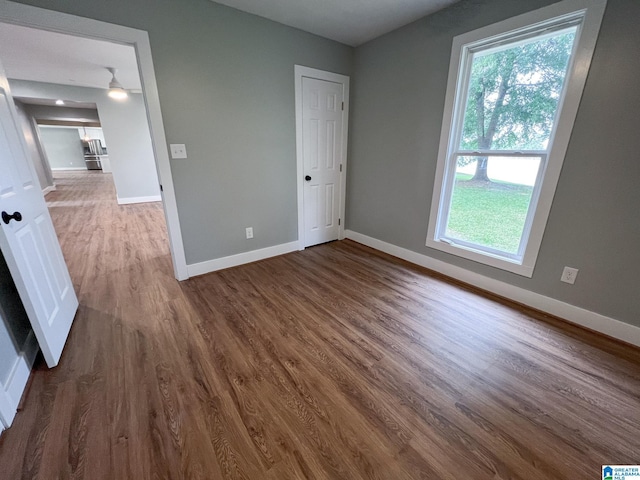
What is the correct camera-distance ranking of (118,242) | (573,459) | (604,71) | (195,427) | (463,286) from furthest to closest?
(118,242) → (463,286) → (604,71) → (195,427) → (573,459)

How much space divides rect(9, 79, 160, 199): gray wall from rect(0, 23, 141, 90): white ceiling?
0.25 m

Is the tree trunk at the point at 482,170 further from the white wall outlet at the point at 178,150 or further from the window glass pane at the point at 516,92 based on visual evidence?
the white wall outlet at the point at 178,150

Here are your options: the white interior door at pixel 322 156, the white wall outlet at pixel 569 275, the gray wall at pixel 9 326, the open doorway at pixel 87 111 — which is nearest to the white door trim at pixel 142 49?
the open doorway at pixel 87 111

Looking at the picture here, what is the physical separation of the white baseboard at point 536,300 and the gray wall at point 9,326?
3163 mm

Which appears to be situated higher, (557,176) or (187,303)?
(557,176)

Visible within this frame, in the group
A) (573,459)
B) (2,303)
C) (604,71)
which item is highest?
(604,71)

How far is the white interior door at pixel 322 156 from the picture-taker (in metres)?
3.00

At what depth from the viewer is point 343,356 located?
1.64m

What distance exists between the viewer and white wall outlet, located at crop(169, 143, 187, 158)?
2279 mm

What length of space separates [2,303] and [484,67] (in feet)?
12.0

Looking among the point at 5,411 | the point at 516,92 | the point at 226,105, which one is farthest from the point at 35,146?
the point at 516,92

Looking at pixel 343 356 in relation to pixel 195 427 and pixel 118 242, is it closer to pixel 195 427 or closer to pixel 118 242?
pixel 195 427

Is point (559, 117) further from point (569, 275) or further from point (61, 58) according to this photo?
point (61, 58)

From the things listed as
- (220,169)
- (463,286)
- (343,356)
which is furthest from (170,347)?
(463,286)
